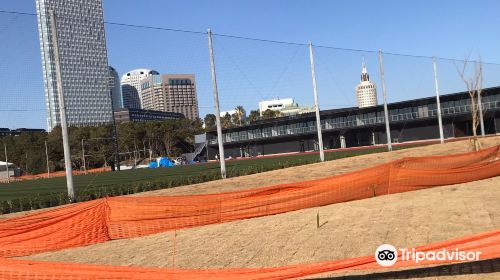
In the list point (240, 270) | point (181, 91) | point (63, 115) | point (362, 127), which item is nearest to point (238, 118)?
point (362, 127)

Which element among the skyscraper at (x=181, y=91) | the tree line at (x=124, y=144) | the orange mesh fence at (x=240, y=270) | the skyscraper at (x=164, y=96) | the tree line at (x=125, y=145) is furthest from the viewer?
the tree line at (x=124, y=144)

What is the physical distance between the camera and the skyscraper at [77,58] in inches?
883

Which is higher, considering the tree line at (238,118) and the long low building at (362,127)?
the tree line at (238,118)

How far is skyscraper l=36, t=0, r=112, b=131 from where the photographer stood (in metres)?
22.4

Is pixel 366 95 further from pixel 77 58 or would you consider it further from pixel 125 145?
pixel 125 145

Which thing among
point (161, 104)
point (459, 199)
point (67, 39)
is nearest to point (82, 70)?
point (67, 39)

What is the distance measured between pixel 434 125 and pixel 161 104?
34.2m

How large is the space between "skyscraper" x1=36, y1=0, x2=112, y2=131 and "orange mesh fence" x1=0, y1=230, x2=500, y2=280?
1867cm

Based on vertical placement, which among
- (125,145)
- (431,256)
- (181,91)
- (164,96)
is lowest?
(431,256)

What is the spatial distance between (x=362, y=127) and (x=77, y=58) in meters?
49.5

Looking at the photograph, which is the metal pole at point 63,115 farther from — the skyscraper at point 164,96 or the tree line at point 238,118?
the tree line at point 238,118

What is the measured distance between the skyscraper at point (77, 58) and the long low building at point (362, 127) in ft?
141

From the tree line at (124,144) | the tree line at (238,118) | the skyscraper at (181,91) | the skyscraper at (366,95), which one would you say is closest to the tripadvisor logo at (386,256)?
the skyscraper at (181,91)

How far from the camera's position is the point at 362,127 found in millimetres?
68438
